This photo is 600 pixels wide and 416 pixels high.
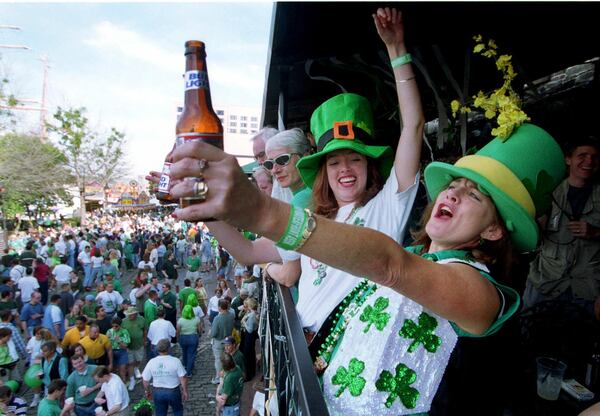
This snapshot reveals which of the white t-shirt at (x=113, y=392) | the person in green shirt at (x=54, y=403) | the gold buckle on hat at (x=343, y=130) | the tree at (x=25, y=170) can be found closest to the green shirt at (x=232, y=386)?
the white t-shirt at (x=113, y=392)

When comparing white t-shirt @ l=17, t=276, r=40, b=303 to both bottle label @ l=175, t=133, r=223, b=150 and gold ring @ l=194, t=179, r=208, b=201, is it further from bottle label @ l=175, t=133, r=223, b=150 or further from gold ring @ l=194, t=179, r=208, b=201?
gold ring @ l=194, t=179, r=208, b=201

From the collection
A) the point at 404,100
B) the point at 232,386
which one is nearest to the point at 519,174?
the point at 404,100

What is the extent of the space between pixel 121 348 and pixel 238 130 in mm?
62174

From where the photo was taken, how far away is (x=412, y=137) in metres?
1.78

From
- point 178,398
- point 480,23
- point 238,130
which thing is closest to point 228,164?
point 480,23

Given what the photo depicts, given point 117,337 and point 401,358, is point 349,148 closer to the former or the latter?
point 401,358

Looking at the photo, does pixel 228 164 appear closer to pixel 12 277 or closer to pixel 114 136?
pixel 12 277

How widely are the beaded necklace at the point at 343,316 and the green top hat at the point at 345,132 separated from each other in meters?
0.67

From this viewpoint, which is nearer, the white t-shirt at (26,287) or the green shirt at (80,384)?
the green shirt at (80,384)

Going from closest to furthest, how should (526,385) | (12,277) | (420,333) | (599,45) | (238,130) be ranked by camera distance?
1. (420,333)
2. (526,385)
3. (599,45)
4. (12,277)
5. (238,130)

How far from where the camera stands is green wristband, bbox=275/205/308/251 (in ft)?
3.14

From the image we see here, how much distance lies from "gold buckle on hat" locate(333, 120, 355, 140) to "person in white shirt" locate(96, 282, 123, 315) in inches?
375

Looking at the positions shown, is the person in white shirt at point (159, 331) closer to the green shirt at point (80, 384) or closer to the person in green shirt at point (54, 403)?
the green shirt at point (80, 384)

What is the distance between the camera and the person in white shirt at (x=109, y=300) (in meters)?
9.78
